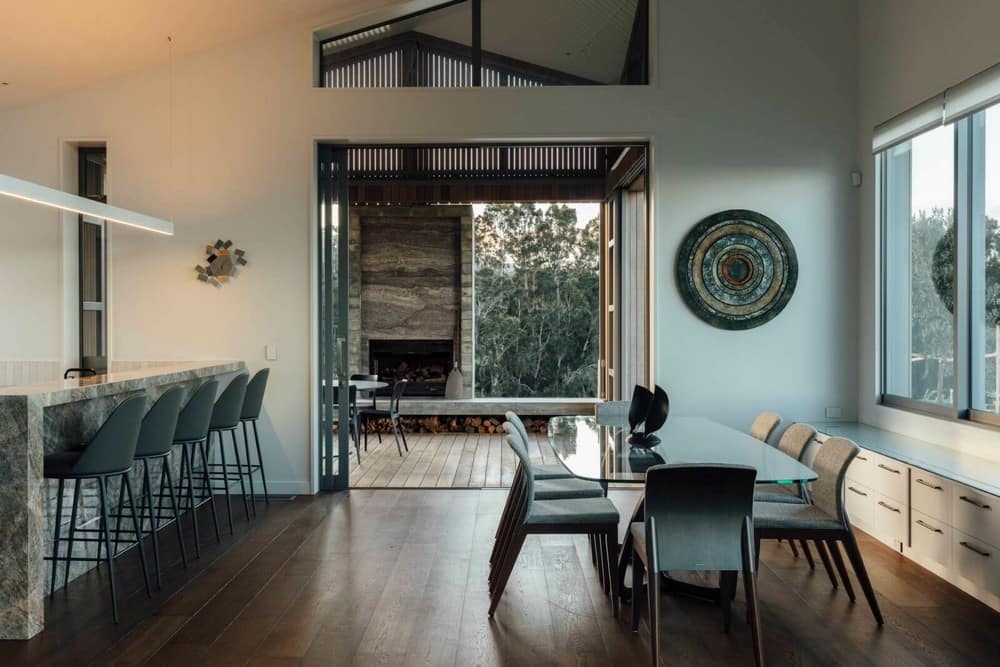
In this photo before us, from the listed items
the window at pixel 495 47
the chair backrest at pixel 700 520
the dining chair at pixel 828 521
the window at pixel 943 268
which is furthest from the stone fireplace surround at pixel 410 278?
the chair backrest at pixel 700 520

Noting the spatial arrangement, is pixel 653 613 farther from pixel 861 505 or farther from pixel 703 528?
pixel 861 505

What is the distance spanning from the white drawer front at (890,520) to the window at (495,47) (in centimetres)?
342

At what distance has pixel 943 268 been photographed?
4.65 metres

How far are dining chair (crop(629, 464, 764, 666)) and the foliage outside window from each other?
8.04 m

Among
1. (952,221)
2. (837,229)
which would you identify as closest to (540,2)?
(837,229)

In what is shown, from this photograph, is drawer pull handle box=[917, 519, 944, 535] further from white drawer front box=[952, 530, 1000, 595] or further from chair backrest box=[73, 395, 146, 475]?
chair backrest box=[73, 395, 146, 475]

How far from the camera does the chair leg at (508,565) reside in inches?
133

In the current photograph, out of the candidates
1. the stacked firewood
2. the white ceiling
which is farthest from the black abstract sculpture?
the stacked firewood

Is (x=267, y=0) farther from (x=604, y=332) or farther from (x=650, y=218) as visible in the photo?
(x=604, y=332)

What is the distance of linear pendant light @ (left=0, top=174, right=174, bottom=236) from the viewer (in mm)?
3830

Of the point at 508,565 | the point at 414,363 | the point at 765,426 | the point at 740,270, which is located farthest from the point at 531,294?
the point at 508,565

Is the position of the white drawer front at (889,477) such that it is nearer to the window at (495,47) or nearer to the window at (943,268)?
the window at (943,268)

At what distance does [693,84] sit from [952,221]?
6.83ft

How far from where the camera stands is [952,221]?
4.53m
